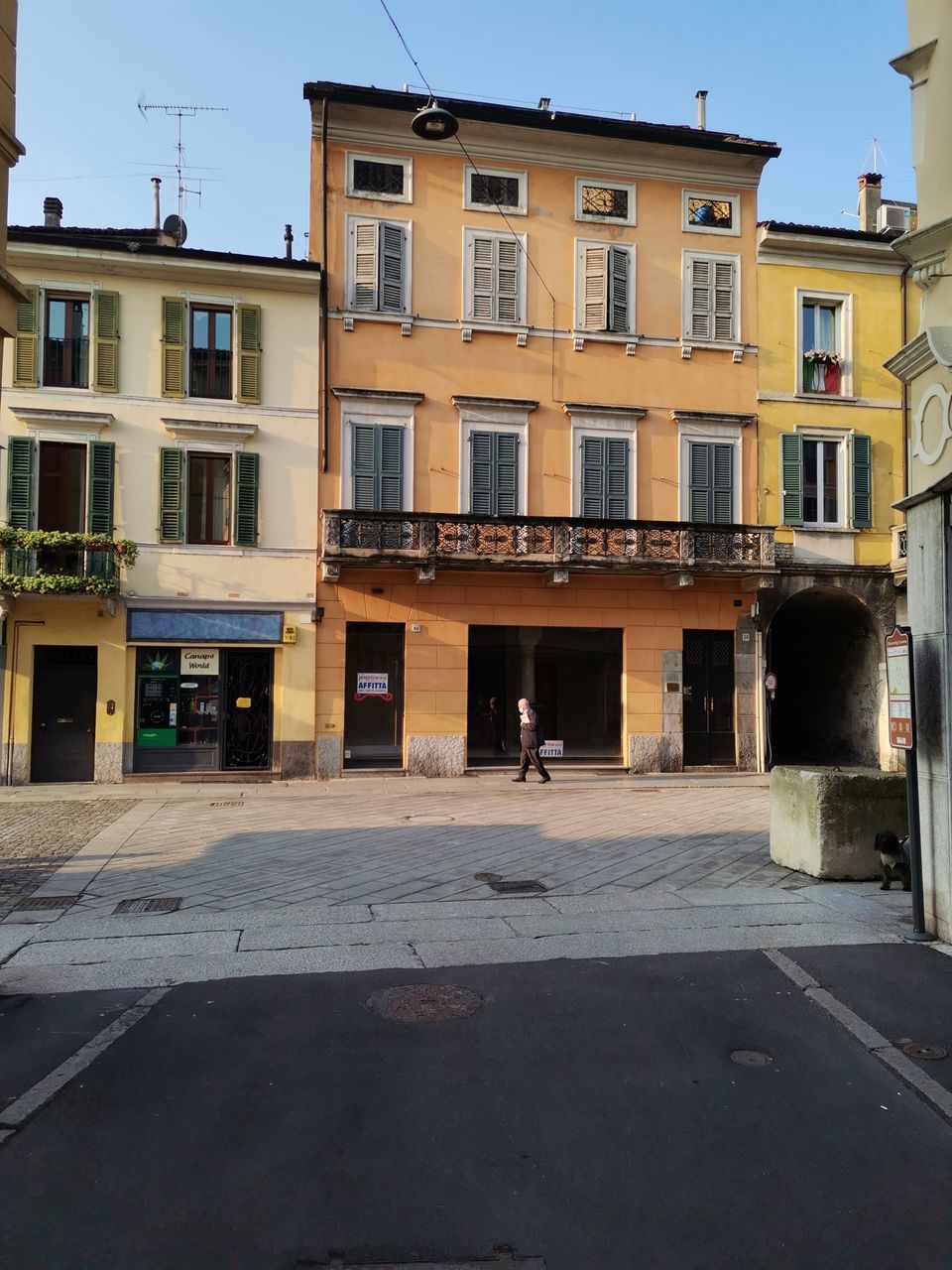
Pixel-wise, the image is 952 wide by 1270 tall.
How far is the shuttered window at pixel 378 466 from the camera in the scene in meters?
20.0

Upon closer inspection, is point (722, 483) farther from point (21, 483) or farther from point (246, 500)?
point (21, 483)

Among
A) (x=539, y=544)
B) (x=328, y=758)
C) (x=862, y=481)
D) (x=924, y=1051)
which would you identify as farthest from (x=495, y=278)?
(x=924, y=1051)

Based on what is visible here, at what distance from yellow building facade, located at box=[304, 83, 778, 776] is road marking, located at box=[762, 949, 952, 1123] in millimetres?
14121

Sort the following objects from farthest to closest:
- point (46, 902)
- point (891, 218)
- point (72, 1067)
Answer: point (891, 218) < point (46, 902) < point (72, 1067)

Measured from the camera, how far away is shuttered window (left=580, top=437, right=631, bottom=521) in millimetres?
20938

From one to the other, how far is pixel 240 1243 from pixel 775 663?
24728mm

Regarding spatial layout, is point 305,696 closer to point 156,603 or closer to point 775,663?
point 156,603

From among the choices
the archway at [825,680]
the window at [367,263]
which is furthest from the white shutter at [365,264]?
the archway at [825,680]

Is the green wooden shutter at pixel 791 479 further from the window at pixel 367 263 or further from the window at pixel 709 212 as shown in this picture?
the window at pixel 367 263

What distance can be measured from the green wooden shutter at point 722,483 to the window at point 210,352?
10763 mm

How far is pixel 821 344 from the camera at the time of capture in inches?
878

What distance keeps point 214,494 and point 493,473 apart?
589 cm

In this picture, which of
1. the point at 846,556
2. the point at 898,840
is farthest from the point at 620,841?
the point at 846,556

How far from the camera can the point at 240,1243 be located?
3.25m
